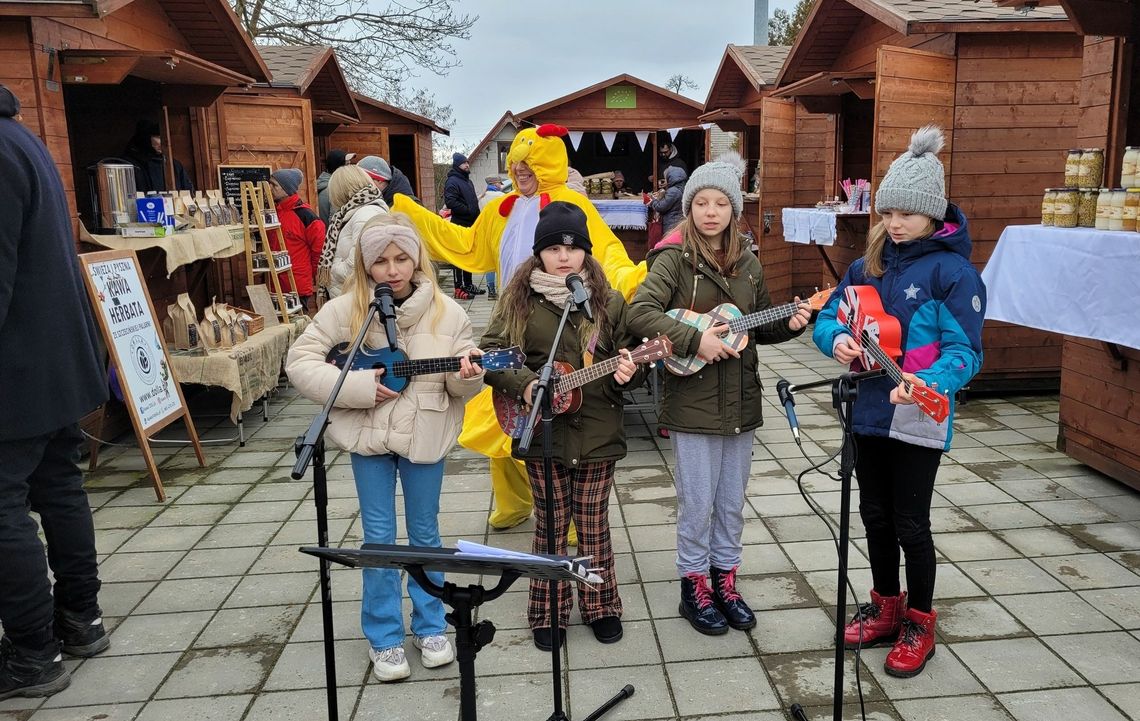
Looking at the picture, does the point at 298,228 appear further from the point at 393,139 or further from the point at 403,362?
the point at 393,139

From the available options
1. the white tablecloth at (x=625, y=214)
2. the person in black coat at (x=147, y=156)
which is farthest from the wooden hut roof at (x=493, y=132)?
the person in black coat at (x=147, y=156)

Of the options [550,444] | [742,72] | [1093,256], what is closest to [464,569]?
[550,444]

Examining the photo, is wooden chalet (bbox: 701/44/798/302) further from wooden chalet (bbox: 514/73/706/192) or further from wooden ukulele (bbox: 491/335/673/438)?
wooden ukulele (bbox: 491/335/673/438)

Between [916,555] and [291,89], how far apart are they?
862cm

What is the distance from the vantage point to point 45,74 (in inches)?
→ 210

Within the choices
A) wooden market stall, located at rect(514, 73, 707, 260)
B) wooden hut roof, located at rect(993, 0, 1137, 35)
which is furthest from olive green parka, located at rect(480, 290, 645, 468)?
wooden market stall, located at rect(514, 73, 707, 260)

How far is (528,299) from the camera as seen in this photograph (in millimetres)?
3377

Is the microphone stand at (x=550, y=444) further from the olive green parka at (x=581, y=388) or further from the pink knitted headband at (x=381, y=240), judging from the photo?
the pink knitted headband at (x=381, y=240)

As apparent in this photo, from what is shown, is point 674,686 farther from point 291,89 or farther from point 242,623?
point 291,89

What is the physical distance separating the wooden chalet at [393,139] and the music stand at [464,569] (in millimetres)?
13491

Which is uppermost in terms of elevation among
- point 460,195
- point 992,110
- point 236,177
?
point 992,110

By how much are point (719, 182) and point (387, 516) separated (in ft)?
5.61

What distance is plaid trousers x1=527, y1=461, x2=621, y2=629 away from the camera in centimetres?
340

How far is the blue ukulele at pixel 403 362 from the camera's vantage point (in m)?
2.84
